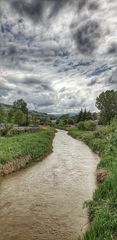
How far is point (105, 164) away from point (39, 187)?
8.08 m

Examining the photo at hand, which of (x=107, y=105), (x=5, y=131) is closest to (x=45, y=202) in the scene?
(x=5, y=131)

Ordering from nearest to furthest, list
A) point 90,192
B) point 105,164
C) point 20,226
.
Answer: point 20,226 < point 90,192 < point 105,164

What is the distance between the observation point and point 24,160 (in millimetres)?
30734

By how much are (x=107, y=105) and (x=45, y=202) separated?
8801cm

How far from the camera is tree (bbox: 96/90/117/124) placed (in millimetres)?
102625

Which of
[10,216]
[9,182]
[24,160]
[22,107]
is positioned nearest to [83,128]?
[22,107]

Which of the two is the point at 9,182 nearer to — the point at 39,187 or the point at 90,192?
the point at 39,187

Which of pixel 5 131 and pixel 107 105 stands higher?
pixel 107 105

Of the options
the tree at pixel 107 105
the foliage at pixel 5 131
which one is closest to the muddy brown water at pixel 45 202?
the foliage at pixel 5 131

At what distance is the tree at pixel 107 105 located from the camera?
337 feet

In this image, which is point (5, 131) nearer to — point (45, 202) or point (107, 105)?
point (45, 202)

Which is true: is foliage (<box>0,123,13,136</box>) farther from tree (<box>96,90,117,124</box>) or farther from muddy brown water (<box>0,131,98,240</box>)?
tree (<box>96,90,117,124</box>)

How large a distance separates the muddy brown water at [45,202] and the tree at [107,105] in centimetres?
7507

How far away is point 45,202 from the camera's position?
17906 millimetres
